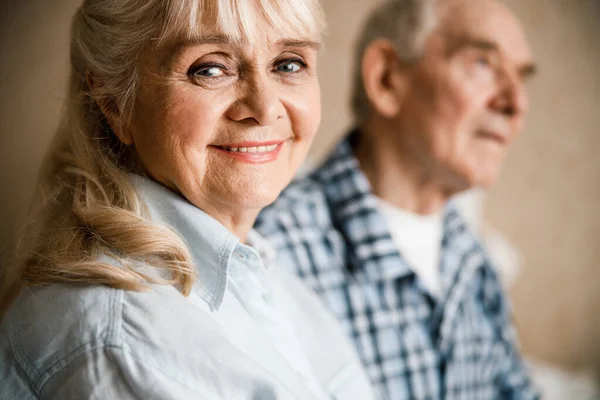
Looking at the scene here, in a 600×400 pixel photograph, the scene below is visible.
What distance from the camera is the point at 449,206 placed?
1.61 meters

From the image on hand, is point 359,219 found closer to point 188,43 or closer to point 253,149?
point 253,149

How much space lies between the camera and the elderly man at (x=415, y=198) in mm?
1322

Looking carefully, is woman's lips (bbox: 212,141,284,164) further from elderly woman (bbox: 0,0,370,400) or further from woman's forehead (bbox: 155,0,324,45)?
woman's forehead (bbox: 155,0,324,45)

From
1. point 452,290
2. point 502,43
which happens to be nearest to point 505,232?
point 452,290

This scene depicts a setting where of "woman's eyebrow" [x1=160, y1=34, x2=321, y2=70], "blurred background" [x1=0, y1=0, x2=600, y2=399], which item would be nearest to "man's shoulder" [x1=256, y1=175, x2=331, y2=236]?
"blurred background" [x1=0, y1=0, x2=600, y2=399]

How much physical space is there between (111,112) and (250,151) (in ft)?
0.64

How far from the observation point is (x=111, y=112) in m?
0.79

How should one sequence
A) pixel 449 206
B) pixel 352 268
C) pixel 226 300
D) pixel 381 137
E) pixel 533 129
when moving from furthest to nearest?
pixel 533 129 < pixel 449 206 < pixel 381 137 < pixel 352 268 < pixel 226 300

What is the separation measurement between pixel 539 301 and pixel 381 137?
1165 mm

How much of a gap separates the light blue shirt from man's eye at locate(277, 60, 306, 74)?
0.22 metres

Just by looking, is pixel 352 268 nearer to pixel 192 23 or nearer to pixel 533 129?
pixel 192 23

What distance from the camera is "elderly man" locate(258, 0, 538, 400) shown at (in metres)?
1.32

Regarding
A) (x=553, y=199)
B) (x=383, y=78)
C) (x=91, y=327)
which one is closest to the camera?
(x=91, y=327)

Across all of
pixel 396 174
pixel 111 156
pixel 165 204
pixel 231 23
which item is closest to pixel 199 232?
pixel 165 204
